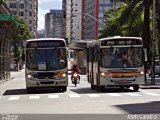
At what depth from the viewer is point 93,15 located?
174m

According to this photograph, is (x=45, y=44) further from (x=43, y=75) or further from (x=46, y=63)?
(x=43, y=75)

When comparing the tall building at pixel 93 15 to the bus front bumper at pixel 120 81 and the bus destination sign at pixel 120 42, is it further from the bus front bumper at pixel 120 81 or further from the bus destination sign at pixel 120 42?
the bus front bumper at pixel 120 81

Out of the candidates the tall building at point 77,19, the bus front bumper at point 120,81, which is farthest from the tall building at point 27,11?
the bus front bumper at point 120,81

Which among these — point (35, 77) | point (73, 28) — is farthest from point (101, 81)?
point (73, 28)

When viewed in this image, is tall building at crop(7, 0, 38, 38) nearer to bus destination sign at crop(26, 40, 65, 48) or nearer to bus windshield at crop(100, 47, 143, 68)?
bus destination sign at crop(26, 40, 65, 48)

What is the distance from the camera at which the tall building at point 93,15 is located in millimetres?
167375

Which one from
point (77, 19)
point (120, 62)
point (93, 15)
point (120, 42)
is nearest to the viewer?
point (120, 62)

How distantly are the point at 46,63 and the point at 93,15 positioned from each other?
5773 inches

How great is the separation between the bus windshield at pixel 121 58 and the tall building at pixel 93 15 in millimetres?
129219

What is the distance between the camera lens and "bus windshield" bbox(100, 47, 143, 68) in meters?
28.0

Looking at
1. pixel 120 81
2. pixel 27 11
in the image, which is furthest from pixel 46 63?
pixel 27 11

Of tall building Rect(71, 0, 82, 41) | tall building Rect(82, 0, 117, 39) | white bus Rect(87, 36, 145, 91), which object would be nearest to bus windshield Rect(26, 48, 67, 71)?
white bus Rect(87, 36, 145, 91)

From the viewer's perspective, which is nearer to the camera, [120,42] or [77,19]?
[120,42]

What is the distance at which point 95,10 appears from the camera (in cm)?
16975
